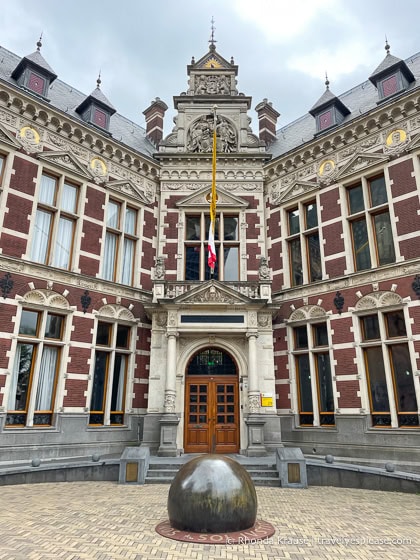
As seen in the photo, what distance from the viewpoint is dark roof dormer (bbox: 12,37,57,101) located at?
48.2ft

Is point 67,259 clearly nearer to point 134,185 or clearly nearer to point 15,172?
point 15,172

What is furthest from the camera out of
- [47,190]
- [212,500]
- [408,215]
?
[47,190]

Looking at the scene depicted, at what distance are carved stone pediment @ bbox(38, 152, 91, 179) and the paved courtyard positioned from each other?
33.2 feet

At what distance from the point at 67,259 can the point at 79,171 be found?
3.37 m

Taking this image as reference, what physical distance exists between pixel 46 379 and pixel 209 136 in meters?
11.9

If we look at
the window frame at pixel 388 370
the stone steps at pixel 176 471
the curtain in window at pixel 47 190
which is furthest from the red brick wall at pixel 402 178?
the curtain in window at pixel 47 190

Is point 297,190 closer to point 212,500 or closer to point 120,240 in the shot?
point 120,240

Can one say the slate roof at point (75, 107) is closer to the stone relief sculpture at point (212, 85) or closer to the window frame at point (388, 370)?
the stone relief sculpture at point (212, 85)

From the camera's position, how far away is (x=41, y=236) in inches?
523

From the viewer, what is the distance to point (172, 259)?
623 inches

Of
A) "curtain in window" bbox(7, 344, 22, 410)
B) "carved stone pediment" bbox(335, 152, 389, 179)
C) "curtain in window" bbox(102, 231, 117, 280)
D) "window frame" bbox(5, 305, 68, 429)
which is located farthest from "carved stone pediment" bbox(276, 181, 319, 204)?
"curtain in window" bbox(7, 344, 22, 410)

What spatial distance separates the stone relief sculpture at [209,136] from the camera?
56.4 ft

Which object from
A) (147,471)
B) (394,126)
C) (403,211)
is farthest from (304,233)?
(147,471)

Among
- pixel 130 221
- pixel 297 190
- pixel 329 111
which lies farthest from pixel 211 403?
pixel 329 111
